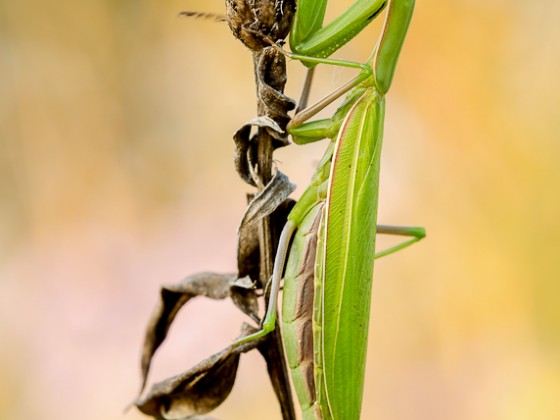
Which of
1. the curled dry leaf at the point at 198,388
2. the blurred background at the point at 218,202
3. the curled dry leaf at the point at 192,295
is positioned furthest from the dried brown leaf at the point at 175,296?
the blurred background at the point at 218,202

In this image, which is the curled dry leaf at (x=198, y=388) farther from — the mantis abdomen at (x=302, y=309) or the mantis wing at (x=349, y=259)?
the mantis wing at (x=349, y=259)

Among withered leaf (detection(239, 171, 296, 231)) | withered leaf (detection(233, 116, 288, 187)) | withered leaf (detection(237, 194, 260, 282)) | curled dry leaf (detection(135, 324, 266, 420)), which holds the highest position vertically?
withered leaf (detection(233, 116, 288, 187))

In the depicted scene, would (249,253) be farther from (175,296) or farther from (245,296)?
(175,296)

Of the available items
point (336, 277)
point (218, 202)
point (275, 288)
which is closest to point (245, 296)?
point (275, 288)

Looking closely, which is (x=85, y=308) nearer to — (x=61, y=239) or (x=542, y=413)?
(x=61, y=239)

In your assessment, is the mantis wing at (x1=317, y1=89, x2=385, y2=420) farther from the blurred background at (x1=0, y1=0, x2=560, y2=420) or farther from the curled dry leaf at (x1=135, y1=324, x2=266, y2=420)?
the blurred background at (x1=0, y1=0, x2=560, y2=420)

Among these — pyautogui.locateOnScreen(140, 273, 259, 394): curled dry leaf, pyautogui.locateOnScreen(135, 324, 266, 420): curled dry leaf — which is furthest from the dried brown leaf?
pyautogui.locateOnScreen(135, 324, 266, 420): curled dry leaf

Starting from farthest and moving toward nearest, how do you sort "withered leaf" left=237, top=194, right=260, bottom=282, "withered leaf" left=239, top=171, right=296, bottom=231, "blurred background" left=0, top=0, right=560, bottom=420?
"blurred background" left=0, top=0, right=560, bottom=420, "withered leaf" left=237, top=194, right=260, bottom=282, "withered leaf" left=239, top=171, right=296, bottom=231
